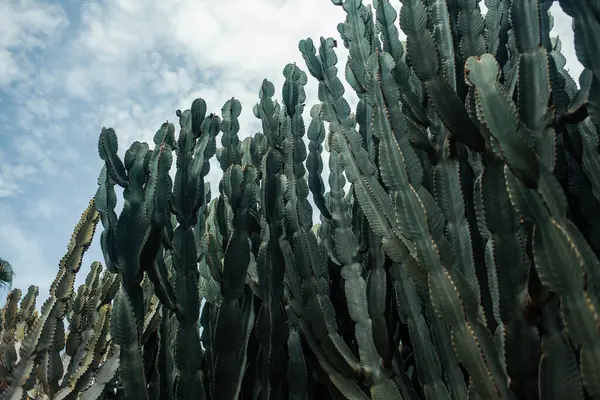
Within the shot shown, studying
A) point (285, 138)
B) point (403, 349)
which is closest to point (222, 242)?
point (285, 138)

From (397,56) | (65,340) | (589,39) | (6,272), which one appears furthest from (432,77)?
(6,272)

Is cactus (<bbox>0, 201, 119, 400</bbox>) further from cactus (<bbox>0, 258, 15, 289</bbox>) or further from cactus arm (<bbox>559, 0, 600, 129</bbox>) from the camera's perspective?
cactus (<bbox>0, 258, 15, 289</bbox>)

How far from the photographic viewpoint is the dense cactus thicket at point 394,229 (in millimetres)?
1611

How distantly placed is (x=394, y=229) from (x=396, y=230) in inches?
0.6

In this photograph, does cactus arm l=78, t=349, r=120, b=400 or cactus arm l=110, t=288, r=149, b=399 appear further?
cactus arm l=78, t=349, r=120, b=400

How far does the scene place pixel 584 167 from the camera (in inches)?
82.7

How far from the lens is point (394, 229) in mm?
2104

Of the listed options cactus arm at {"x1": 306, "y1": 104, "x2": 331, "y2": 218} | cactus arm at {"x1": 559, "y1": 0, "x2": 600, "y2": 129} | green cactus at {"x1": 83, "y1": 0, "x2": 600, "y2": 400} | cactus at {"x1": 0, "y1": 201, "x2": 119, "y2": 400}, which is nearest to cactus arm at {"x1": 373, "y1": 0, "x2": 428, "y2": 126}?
green cactus at {"x1": 83, "y1": 0, "x2": 600, "y2": 400}

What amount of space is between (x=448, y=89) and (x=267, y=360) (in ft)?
4.13

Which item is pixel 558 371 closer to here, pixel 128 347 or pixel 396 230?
pixel 396 230

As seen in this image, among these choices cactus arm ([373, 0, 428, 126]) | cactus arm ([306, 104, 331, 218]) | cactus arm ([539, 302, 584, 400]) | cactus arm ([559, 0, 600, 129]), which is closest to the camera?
cactus arm ([539, 302, 584, 400])

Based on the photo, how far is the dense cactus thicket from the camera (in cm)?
161

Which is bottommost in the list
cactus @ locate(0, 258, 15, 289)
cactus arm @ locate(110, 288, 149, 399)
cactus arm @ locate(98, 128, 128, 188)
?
cactus arm @ locate(110, 288, 149, 399)

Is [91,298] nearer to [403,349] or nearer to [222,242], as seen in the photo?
[222,242]
